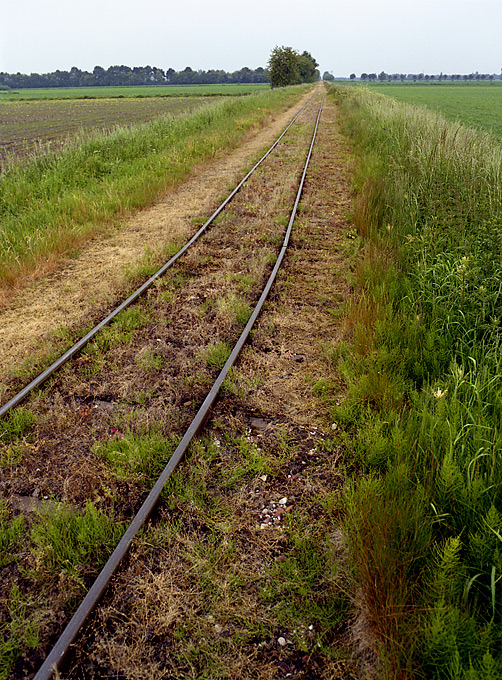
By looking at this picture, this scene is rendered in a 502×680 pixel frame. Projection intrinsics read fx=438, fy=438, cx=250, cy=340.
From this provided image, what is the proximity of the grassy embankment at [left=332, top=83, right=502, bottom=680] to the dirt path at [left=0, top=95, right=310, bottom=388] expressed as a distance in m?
3.62

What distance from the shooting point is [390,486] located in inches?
110

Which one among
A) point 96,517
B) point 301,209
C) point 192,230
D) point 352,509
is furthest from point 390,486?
point 301,209

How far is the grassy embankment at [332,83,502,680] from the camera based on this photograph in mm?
2059

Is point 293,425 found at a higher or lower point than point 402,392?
lower

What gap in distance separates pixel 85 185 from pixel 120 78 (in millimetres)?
167011

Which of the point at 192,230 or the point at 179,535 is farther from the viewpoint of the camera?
the point at 192,230

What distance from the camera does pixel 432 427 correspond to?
120 inches

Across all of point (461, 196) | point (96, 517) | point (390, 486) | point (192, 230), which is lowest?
point (96, 517)

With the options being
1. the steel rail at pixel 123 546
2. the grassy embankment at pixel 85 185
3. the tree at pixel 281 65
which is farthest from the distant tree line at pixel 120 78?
the steel rail at pixel 123 546

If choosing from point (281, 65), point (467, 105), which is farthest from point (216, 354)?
point (281, 65)

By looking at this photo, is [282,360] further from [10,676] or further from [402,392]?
[10,676]

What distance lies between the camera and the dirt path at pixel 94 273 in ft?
18.0

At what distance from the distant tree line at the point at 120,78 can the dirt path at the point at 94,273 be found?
140 m

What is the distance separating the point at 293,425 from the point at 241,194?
337 inches
